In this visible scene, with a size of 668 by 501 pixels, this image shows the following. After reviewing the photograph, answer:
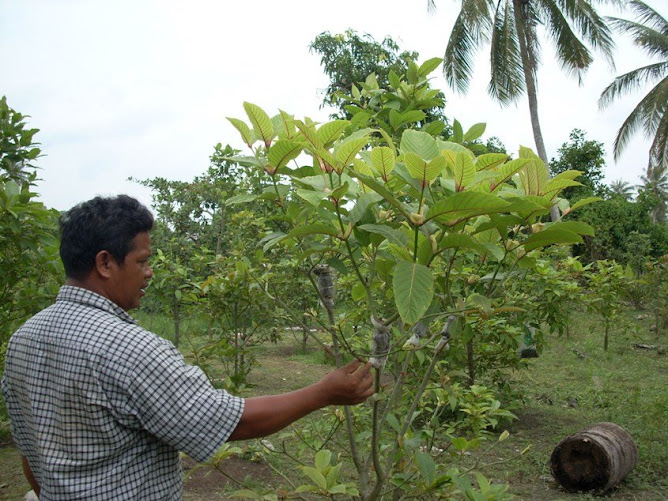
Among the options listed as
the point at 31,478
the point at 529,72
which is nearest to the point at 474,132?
the point at 31,478

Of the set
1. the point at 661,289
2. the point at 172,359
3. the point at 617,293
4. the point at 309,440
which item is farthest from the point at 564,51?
the point at 172,359

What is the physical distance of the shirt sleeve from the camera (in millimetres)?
1372

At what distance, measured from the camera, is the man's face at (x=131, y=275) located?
156 centimetres

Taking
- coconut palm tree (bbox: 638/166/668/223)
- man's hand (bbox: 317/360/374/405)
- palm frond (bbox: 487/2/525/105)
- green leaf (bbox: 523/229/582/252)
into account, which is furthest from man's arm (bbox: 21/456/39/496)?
coconut palm tree (bbox: 638/166/668/223)

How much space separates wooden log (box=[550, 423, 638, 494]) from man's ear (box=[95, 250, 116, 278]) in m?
3.39

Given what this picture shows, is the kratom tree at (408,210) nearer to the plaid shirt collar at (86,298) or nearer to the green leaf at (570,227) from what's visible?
the green leaf at (570,227)

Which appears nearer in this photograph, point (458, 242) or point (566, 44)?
point (458, 242)

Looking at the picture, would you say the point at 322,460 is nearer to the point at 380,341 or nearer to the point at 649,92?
the point at 380,341

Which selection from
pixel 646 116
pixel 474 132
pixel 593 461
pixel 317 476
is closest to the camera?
pixel 317 476

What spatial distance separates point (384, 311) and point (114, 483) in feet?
9.21

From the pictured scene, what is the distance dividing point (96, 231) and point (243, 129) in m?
0.52

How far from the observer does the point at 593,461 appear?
398cm

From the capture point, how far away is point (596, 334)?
1014 centimetres

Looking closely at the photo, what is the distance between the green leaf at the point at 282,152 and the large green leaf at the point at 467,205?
A: 0.43 meters
